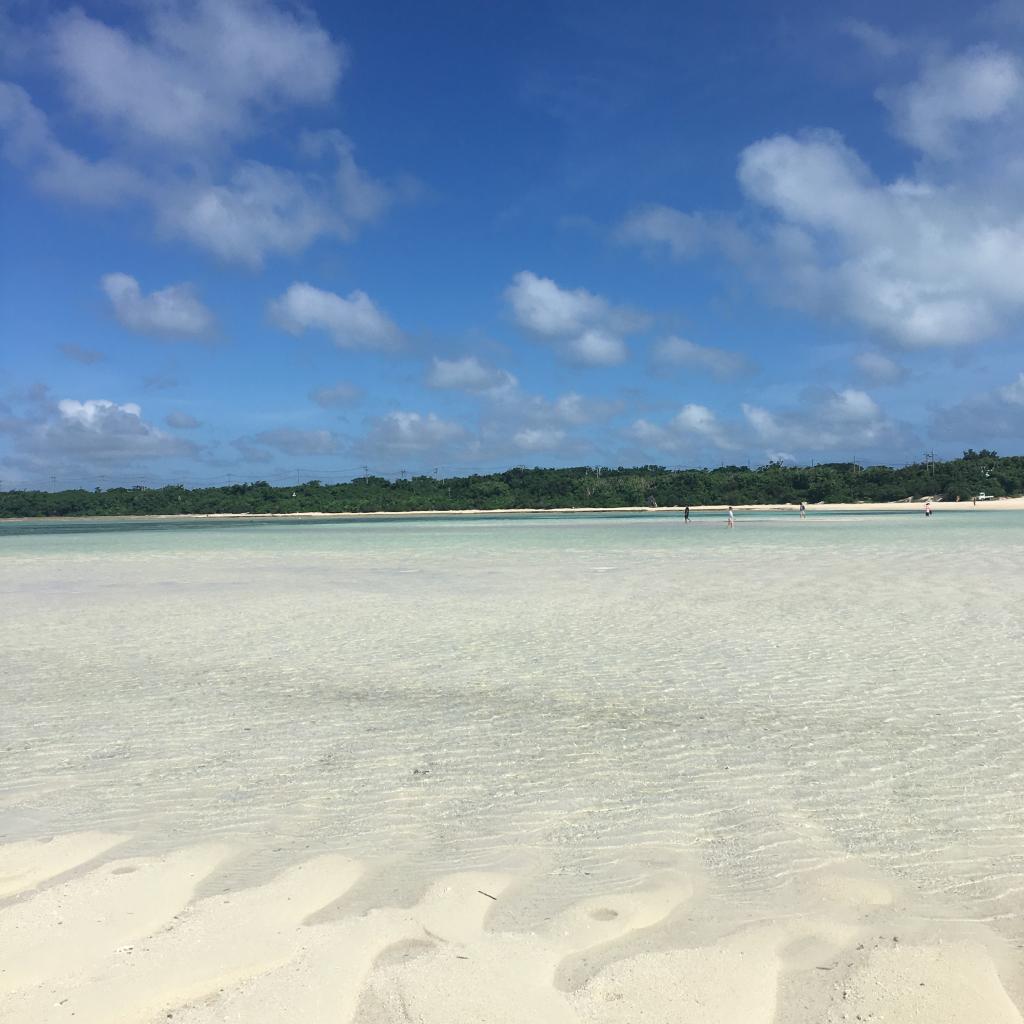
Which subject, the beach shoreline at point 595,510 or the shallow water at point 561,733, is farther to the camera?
the beach shoreline at point 595,510

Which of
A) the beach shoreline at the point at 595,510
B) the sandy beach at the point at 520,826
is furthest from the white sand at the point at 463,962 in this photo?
the beach shoreline at the point at 595,510

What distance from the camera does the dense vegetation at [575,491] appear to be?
4446 inches

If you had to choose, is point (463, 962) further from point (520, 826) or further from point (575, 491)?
point (575, 491)

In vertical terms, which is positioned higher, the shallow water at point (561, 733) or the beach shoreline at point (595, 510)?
the beach shoreline at point (595, 510)

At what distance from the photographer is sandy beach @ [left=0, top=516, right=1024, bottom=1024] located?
3166 mm

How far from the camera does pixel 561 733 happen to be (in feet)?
22.4

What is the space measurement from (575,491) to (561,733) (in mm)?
126640

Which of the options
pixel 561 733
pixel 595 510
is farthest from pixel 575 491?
pixel 561 733

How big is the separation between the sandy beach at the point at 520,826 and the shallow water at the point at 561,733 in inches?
1.4

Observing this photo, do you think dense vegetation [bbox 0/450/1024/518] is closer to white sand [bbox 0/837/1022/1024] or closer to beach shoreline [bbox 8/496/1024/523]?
beach shoreline [bbox 8/496/1024/523]

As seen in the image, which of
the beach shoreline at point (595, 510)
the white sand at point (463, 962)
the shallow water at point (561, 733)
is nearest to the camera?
the white sand at point (463, 962)

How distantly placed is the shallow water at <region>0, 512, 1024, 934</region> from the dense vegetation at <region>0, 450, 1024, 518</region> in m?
95.4

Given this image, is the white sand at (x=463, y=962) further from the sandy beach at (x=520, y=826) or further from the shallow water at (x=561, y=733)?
the shallow water at (x=561, y=733)

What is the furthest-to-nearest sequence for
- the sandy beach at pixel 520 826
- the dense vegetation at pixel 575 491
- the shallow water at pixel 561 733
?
the dense vegetation at pixel 575 491 < the shallow water at pixel 561 733 < the sandy beach at pixel 520 826
